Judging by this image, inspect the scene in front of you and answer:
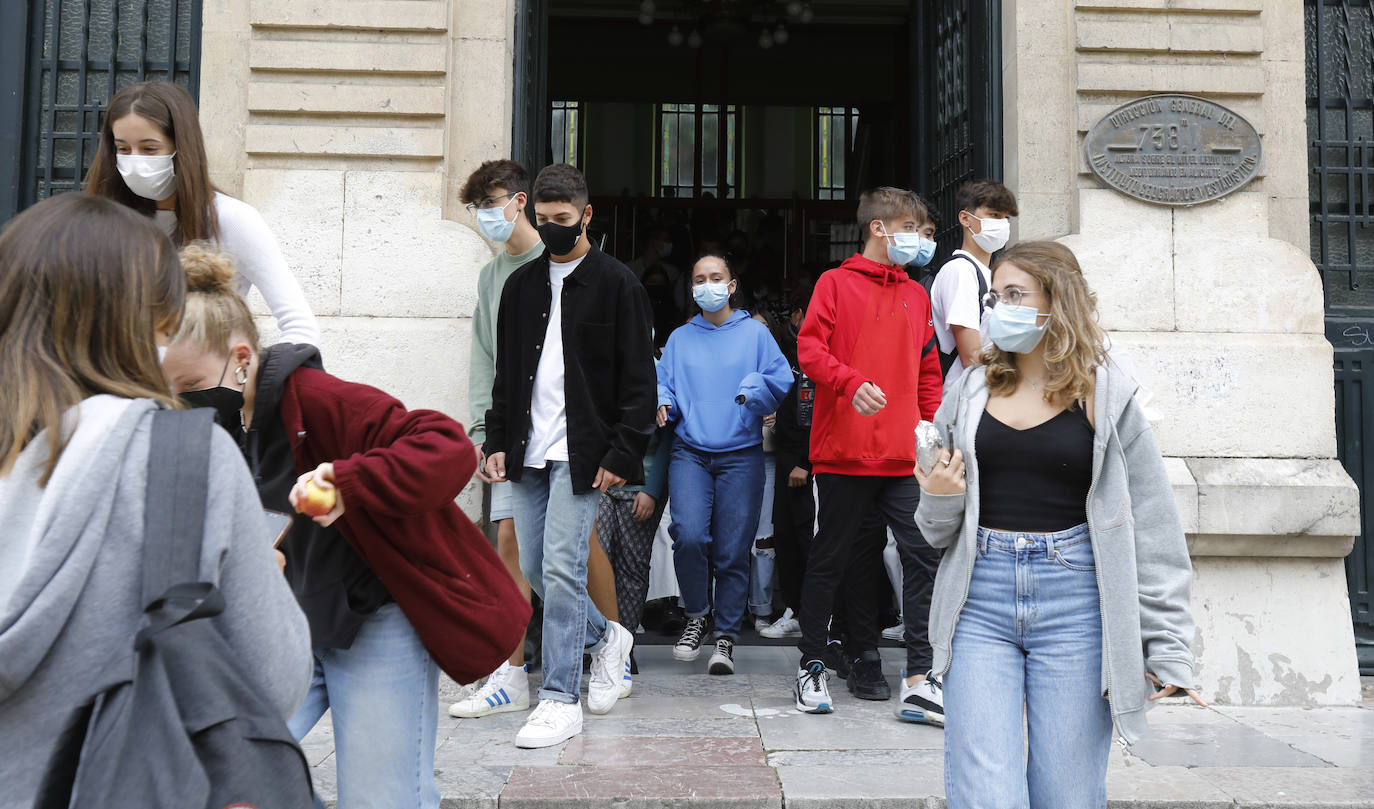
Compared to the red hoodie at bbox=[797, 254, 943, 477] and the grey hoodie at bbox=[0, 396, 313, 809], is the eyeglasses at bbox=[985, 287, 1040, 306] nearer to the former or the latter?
the red hoodie at bbox=[797, 254, 943, 477]

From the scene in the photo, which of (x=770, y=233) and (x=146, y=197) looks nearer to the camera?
(x=146, y=197)

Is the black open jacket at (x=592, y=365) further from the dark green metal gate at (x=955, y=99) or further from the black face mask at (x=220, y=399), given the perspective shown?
the dark green metal gate at (x=955, y=99)

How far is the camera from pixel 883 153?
1488 centimetres

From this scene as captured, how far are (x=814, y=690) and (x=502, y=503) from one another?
5.40 feet

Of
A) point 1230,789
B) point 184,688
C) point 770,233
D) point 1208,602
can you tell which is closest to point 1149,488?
point 1230,789

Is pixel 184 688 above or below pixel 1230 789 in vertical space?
above

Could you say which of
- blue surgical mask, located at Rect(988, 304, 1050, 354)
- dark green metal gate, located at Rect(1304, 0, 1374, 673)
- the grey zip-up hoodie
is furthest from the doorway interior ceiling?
the grey zip-up hoodie

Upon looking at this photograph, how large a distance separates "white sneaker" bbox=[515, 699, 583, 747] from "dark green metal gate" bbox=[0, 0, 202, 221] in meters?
4.03

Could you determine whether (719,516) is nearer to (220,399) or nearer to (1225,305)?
(1225,305)

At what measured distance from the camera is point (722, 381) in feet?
21.3

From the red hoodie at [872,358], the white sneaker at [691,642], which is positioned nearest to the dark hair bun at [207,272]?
the red hoodie at [872,358]

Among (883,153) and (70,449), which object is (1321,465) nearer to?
(70,449)

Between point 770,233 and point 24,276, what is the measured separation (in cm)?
1287

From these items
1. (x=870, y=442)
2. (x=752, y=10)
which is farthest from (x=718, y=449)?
(x=752, y=10)
